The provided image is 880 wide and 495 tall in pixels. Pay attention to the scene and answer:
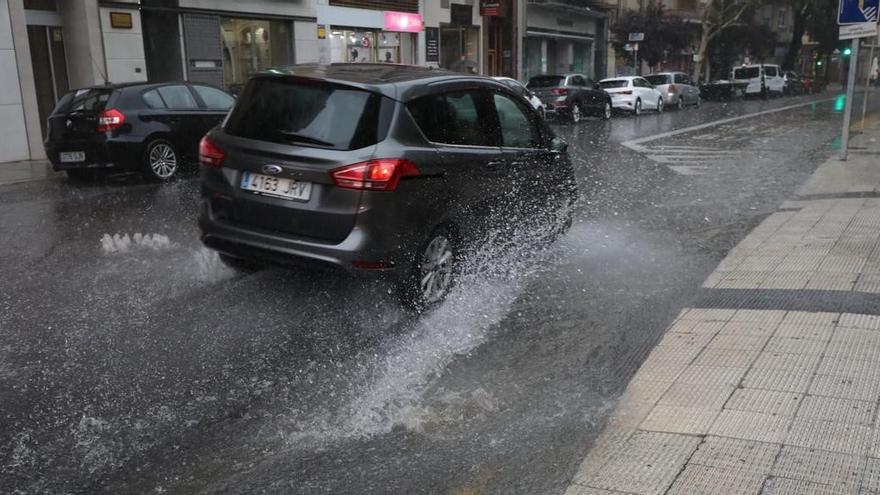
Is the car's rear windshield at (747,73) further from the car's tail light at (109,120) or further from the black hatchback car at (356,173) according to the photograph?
the black hatchback car at (356,173)

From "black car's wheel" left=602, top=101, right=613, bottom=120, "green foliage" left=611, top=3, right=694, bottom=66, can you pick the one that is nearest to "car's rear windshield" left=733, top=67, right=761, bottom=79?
"green foliage" left=611, top=3, right=694, bottom=66

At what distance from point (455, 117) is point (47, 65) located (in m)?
13.7

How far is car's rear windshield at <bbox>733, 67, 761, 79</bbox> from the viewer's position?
139 ft

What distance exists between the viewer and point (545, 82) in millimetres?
24344

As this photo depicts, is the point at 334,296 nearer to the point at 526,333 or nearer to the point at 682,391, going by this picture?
the point at 526,333

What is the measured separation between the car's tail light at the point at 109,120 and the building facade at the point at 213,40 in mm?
4385

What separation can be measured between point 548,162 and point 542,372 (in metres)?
2.69

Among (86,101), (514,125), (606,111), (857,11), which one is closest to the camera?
(514,125)

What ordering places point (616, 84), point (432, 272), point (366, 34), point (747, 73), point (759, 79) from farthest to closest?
point (747, 73) → point (759, 79) → point (616, 84) → point (366, 34) → point (432, 272)

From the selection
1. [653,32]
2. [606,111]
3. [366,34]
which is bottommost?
[606,111]

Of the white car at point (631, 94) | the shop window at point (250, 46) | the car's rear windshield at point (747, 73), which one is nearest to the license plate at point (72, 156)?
the shop window at point (250, 46)

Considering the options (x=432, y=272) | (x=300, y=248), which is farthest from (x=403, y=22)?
(x=300, y=248)

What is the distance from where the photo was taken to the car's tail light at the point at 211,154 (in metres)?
5.28

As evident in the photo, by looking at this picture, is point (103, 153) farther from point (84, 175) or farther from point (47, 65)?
point (47, 65)
